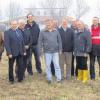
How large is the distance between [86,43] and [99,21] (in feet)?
2.65

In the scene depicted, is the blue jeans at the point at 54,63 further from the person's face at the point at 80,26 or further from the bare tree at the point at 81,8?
the bare tree at the point at 81,8

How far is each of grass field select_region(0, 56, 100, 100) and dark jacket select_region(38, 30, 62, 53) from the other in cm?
103

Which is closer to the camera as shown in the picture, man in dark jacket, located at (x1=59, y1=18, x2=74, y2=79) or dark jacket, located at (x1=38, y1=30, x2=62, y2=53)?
dark jacket, located at (x1=38, y1=30, x2=62, y2=53)

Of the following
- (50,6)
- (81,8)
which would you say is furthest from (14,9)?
(81,8)

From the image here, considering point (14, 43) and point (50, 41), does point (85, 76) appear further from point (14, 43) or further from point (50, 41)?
point (14, 43)

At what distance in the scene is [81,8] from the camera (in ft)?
249

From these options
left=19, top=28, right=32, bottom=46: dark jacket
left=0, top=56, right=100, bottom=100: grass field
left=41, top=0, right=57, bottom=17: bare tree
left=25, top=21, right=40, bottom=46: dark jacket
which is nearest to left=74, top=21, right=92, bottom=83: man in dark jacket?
left=0, top=56, right=100, bottom=100: grass field

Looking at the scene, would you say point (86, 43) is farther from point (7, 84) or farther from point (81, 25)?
point (7, 84)

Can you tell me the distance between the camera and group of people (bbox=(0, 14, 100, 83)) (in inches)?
425

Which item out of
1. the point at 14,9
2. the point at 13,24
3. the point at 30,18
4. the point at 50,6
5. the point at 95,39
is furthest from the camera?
the point at 14,9

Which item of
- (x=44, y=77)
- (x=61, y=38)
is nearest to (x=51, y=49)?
(x=61, y=38)

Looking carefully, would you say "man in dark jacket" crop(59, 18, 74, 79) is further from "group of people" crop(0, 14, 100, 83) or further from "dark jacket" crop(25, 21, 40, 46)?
"dark jacket" crop(25, 21, 40, 46)

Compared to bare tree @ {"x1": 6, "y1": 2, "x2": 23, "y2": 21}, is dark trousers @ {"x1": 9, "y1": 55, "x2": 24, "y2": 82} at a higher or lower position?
higher

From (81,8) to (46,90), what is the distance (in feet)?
219
